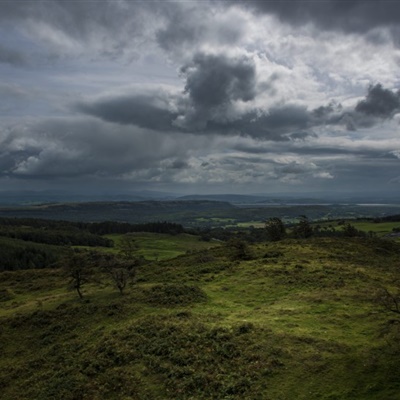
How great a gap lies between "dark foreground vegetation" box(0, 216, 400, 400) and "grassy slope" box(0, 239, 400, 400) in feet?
0.38

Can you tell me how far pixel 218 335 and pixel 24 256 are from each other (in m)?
155

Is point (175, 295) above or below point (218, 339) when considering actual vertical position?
below

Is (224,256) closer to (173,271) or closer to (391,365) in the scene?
(173,271)

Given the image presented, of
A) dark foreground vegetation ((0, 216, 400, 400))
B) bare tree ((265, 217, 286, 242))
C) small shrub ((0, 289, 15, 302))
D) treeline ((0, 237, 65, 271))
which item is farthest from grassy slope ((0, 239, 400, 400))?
treeline ((0, 237, 65, 271))

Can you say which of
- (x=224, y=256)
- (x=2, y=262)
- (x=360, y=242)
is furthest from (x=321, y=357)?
(x=2, y=262)

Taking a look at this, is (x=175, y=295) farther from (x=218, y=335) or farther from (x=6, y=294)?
(x=6, y=294)

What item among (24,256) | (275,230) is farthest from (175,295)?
(24,256)

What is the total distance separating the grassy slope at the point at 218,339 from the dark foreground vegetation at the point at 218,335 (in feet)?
0.38

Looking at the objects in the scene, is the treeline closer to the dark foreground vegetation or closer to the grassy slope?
the dark foreground vegetation

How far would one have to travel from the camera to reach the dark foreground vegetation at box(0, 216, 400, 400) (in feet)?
81.7

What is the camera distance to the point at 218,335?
31.8 metres

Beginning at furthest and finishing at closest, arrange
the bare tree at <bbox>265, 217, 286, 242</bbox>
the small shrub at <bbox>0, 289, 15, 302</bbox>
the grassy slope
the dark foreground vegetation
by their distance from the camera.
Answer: the bare tree at <bbox>265, 217, 286, 242</bbox> < the small shrub at <bbox>0, 289, 15, 302</bbox> < the dark foreground vegetation < the grassy slope

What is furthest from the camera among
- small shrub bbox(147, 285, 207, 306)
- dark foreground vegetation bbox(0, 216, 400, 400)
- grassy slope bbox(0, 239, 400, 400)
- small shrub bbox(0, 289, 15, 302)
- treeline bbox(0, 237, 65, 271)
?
treeline bbox(0, 237, 65, 271)

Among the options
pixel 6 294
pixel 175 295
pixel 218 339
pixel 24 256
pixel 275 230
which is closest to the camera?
pixel 218 339
